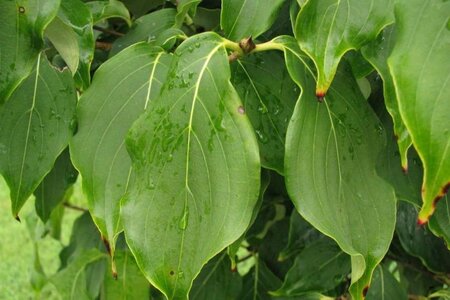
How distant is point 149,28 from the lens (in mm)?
1159

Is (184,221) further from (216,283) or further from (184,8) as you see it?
(216,283)

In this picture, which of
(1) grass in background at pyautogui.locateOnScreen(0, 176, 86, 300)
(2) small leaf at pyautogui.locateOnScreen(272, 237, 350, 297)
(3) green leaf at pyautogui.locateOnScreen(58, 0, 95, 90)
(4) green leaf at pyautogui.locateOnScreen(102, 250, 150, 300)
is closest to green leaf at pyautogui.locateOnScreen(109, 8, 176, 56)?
(3) green leaf at pyautogui.locateOnScreen(58, 0, 95, 90)

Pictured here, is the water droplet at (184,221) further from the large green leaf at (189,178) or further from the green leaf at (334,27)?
the green leaf at (334,27)

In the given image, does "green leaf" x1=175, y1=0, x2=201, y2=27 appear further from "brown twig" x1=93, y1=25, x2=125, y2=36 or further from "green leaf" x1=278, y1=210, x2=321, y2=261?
"green leaf" x1=278, y1=210, x2=321, y2=261

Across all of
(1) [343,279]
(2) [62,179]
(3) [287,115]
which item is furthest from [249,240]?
(3) [287,115]

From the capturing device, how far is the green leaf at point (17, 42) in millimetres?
924

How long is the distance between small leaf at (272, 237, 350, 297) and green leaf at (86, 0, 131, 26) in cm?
51

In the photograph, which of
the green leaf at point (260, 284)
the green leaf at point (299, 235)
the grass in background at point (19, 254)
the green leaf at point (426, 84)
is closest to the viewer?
the green leaf at point (426, 84)

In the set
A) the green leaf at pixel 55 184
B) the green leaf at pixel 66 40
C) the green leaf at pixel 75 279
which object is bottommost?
the green leaf at pixel 75 279

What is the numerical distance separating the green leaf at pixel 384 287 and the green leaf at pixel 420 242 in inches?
2.2

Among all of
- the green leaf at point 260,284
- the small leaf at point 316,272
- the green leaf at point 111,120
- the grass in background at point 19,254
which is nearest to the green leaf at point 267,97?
the green leaf at point 111,120

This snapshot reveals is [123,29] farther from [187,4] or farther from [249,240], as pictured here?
[249,240]

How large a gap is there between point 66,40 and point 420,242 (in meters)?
0.70

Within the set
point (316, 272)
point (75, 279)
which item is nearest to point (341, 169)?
point (316, 272)
